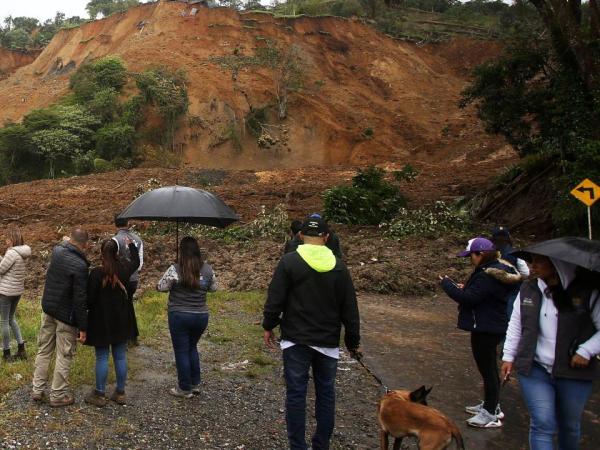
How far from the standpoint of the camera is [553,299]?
366 cm

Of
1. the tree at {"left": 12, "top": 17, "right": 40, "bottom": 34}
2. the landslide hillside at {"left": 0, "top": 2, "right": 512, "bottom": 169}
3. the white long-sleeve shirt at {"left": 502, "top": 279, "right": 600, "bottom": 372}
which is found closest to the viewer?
the white long-sleeve shirt at {"left": 502, "top": 279, "right": 600, "bottom": 372}

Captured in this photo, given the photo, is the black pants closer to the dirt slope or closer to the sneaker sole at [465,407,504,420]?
the sneaker sole at [465,407,504,420]

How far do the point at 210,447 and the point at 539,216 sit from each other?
13435 mm

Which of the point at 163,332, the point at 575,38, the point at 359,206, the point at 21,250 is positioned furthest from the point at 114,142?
the point at 21,250

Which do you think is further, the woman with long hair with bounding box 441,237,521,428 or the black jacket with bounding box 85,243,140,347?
the black jacket with bounding box 85,243,140,347

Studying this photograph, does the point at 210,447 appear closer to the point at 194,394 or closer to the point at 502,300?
the point at 194,394

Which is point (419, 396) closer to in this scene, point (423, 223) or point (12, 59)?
point (423, 223)

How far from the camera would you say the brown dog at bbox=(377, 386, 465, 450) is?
A: 3.71 meters

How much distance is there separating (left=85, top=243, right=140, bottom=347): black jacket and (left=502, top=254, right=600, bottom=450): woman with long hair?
10.6ft

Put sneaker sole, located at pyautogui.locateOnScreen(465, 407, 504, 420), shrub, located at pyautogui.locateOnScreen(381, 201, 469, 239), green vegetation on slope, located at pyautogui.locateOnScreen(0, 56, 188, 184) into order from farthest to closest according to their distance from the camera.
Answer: green vegetation on slope, located at pyautogui.locateOnScreen(0, 56, 188, 184) → shrub, located at pyautogui.locateOnScreen(381, 201, 469, 239) → sneaker sole, located at pyautogui.locateOnScreen(465, 407, 504, 420)

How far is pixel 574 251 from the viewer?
350 cm

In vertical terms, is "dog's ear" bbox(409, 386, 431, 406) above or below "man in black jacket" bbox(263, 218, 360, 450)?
below

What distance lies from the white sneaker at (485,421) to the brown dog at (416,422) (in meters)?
1.55

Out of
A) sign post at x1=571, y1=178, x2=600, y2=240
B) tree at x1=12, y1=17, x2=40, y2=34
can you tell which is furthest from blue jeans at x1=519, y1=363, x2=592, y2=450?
tree at x1=12, y1=17, x2=40, y2=34
